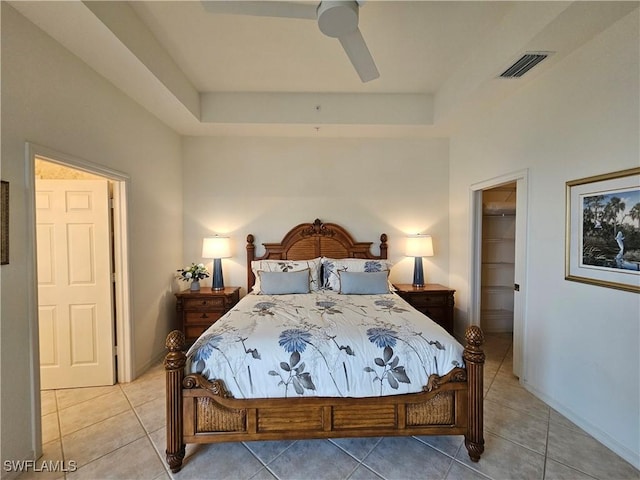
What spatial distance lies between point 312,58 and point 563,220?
2.69 metres

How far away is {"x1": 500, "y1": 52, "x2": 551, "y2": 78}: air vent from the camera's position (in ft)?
7.27

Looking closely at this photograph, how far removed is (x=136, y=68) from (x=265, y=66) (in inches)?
46.4

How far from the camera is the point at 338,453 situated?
194 cm

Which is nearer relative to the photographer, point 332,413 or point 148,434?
point 332,413

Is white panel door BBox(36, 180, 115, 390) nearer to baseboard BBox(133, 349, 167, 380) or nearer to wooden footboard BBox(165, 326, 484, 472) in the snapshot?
baseboard BBox(133, 349, 167, 380)

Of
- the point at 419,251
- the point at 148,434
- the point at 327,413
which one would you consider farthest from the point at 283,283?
the point at 419,251

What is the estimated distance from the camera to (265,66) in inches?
116

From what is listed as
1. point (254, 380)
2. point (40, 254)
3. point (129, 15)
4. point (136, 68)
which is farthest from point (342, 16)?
point (40, 254)

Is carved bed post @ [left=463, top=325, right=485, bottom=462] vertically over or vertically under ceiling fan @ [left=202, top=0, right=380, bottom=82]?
under

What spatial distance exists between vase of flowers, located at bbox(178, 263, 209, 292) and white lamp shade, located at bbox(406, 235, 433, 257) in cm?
278

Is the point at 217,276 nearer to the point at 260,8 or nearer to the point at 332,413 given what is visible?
the point at 332,413

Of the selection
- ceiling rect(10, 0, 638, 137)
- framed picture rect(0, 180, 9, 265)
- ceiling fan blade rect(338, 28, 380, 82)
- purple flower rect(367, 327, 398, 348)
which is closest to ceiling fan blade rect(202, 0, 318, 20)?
ceiling fan blade rect(338, 28, 380, 82)

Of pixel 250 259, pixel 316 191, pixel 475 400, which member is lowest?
pixel 475 400

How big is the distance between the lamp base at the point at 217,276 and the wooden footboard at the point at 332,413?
2.00 m
